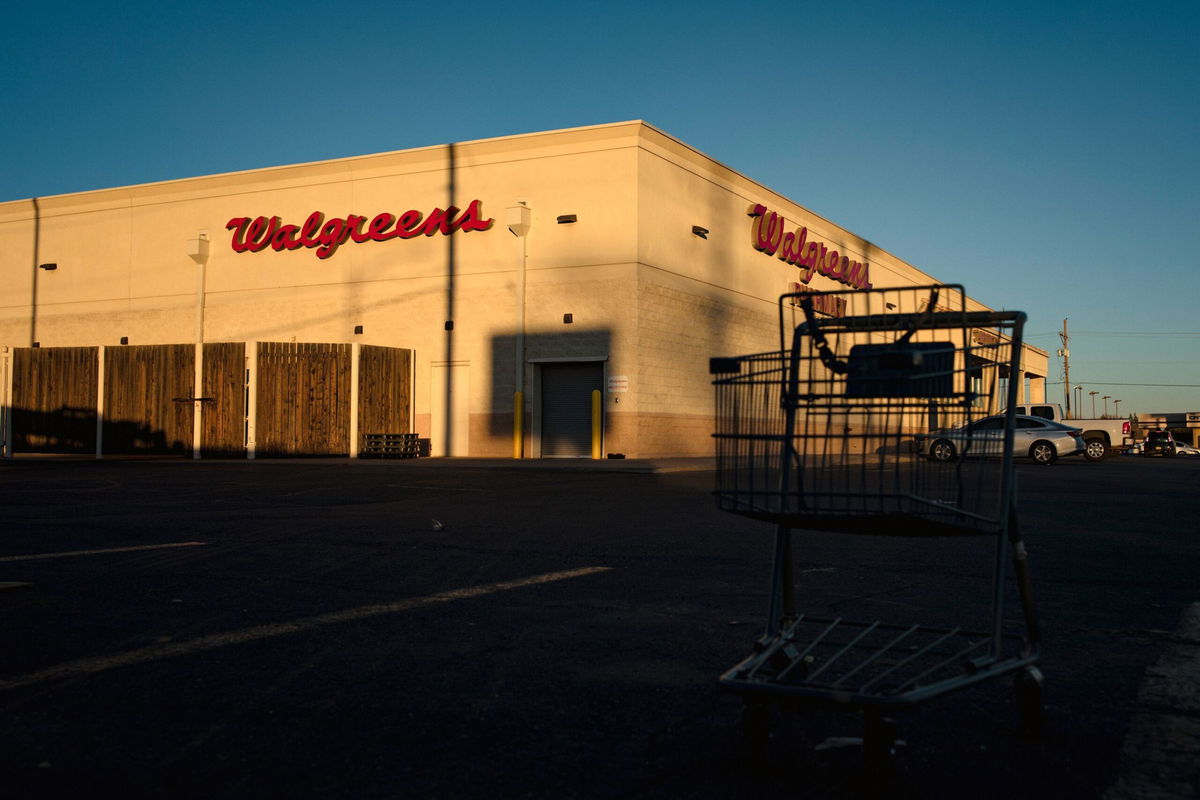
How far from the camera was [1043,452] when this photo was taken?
2877cm

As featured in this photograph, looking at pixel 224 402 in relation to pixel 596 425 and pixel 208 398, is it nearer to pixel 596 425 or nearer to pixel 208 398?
pixel 208 398

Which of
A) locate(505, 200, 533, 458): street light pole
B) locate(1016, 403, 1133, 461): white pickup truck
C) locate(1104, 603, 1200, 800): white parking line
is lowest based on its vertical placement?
locate(1104, 603, 1200, 800): white parking line

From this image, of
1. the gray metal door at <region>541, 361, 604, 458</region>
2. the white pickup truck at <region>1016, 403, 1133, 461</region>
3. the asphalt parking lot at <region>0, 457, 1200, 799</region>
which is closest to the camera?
the asphalt parking lot at <region>0, 457, 1200, 799</region>

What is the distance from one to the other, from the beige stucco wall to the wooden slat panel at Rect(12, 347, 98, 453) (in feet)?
12.4

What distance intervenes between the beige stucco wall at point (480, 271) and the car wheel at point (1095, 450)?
1103 cm

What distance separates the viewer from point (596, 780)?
2762 mm

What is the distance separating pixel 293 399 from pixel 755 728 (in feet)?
84.0

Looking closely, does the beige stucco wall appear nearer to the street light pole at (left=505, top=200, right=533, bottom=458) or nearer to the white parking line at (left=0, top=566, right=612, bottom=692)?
the street light pole at (left=505, top=200, right=533, bottom=458)

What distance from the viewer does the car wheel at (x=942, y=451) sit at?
3.57 meters

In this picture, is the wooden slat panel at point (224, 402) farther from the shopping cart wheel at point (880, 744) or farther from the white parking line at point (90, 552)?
the shopping cart wheel at point (880, 744)

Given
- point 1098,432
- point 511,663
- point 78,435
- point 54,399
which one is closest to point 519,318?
point 78,435

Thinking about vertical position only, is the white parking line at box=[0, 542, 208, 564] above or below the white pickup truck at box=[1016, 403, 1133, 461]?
below

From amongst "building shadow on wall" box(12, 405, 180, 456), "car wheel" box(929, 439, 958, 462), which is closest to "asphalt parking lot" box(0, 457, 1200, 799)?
"car wheel" box(929, 439, 958, 462)

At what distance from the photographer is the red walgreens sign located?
29.1 meters
